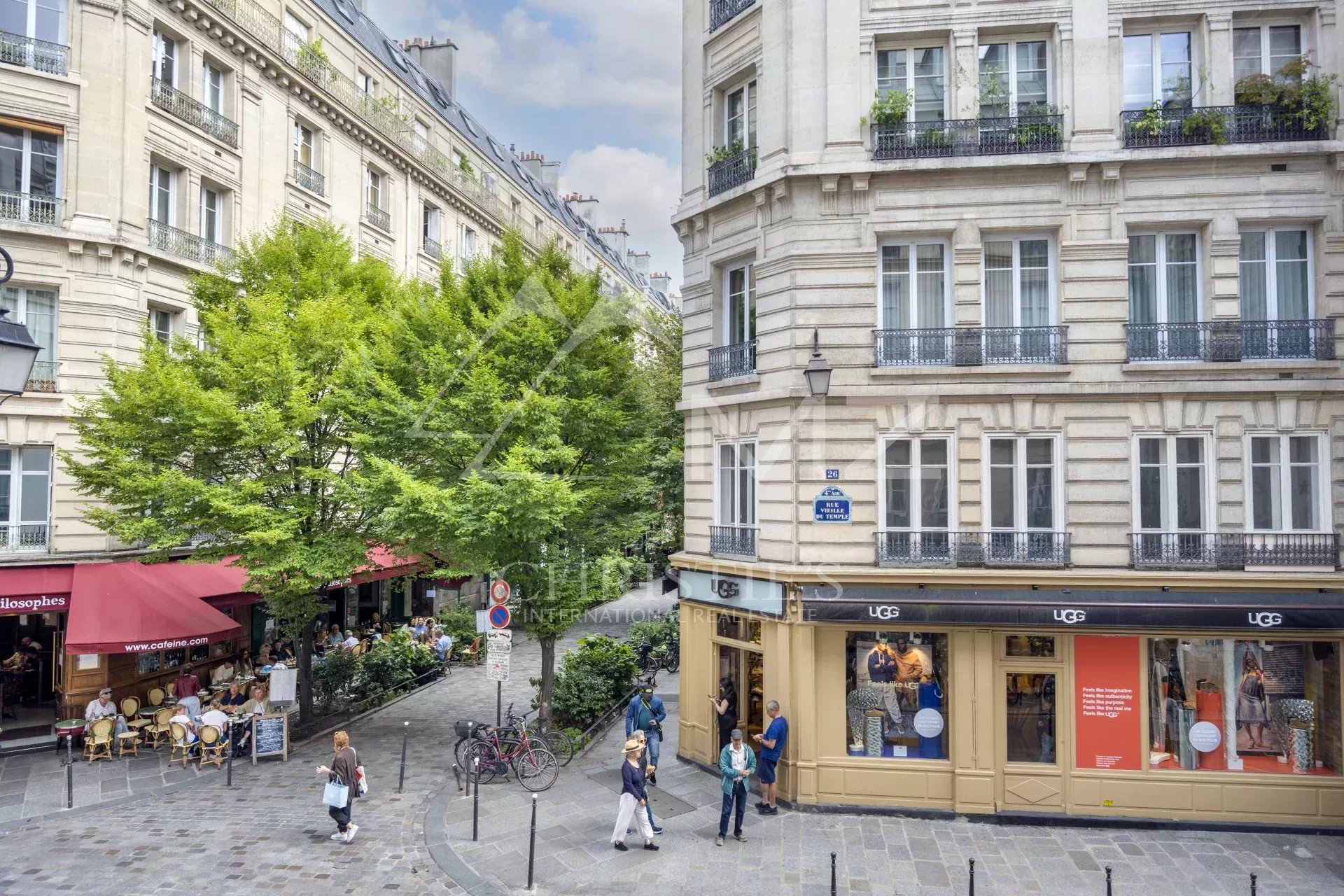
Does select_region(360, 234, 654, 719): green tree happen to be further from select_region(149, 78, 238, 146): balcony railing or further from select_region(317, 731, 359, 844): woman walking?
select_region(149, 78, 238, 146): balcony railing

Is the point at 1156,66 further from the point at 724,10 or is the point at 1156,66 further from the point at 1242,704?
the point at 1242,704

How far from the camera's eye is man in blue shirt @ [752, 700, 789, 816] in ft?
41.0

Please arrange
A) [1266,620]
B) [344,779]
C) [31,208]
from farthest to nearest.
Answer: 1. [31,208]
2. [1266,620]
3. [344,779]

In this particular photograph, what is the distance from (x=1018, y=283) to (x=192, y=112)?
20.1 metres

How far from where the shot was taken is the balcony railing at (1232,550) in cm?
1215

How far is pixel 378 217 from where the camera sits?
29250mm

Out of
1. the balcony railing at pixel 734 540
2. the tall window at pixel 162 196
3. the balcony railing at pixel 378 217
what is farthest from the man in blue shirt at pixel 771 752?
the balcony railing at pixel 378 217

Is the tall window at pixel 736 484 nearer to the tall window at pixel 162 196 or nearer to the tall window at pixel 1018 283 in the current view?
the tall window at pixel 1018 283

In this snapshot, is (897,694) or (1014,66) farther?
(1014,66)

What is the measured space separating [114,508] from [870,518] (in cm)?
1684

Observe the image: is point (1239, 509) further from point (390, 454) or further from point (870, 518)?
point (390, 454)

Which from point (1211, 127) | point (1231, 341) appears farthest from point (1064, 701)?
point (1211, 127)

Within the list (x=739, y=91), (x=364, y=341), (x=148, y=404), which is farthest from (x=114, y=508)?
(x=739, y=91)

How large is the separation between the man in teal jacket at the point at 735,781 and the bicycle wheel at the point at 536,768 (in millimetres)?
3586
